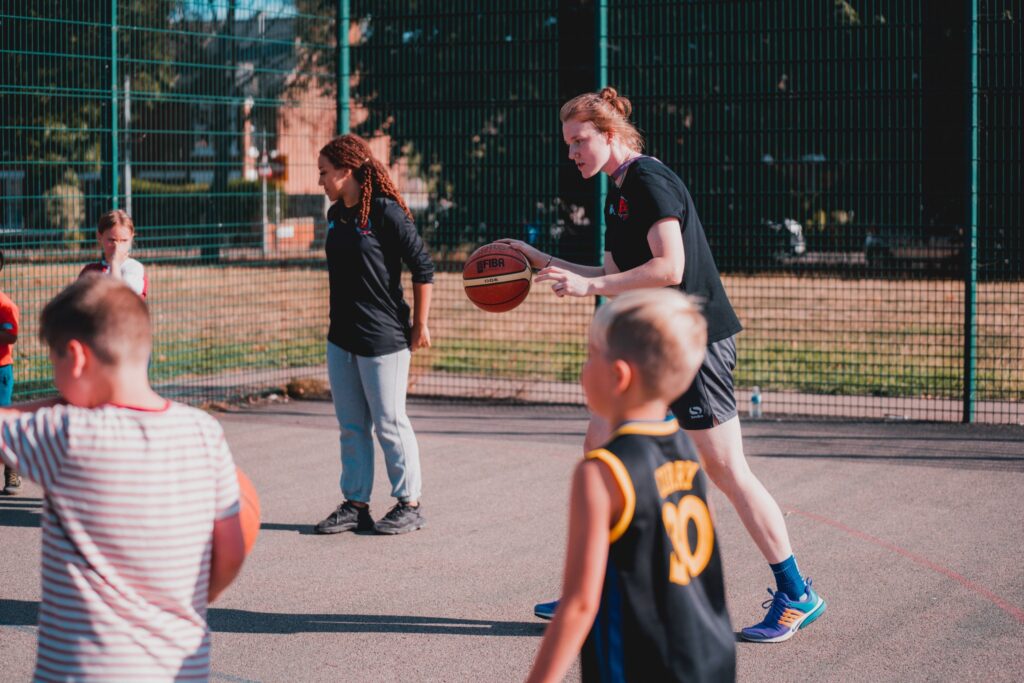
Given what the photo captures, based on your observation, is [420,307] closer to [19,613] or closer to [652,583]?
[19,613]

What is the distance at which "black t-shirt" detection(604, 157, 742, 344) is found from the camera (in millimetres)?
4883

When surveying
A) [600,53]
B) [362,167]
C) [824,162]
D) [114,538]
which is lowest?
[114,538]

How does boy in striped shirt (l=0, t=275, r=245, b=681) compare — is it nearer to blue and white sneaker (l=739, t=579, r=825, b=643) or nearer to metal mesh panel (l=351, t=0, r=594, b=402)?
blue and white sneaker (l=739, t=579, r=825, b=643)

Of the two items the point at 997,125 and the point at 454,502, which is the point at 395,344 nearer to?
the point at 454,502

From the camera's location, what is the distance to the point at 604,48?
10.4m

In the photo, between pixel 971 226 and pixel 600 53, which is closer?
pixel 971 226

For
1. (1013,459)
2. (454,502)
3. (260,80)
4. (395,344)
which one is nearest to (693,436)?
(395,344)

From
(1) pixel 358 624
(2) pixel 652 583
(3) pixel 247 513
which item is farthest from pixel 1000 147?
(3) pixel 247 513

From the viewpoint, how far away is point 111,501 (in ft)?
8.38

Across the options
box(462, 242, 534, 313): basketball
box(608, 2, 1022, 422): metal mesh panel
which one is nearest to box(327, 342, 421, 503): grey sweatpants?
box(462, 242, 534, 313): basketball

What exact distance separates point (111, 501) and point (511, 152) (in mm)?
8657

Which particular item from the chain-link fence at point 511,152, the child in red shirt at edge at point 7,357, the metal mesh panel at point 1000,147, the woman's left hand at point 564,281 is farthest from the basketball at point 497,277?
the metal mesh panel at point 1000,147

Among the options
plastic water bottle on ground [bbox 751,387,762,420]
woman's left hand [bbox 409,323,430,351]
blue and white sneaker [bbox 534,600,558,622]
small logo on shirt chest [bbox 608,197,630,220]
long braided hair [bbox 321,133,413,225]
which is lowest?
blue and white sneaker [bbox 534,600,558,622]

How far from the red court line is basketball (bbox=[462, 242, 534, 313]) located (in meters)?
2.26
